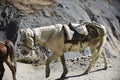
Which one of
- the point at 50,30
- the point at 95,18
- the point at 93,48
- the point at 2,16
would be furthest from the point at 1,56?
the point at 95,18

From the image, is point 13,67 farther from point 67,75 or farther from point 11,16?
point 11,16

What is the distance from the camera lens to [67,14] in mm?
17547

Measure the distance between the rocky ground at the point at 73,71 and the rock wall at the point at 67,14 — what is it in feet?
6.63

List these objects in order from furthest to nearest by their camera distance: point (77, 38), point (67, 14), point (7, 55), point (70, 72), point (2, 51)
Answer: point (67, 14)
point (70, 72)
point (77, 38)
point (7, 55)
point (2, 51)

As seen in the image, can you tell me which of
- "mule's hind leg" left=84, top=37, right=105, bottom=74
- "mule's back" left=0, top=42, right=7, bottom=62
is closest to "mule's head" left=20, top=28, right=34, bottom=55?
"mule's back" left=0, top=42, right=7, bottom=62

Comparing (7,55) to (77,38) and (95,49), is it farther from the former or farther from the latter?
(95,49)

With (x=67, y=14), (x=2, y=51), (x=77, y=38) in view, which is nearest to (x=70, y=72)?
(x=77, y=38)

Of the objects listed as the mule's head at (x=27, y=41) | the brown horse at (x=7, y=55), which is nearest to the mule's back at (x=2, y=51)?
the brown horse at (x=7, y=55)

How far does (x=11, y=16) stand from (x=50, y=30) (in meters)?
4.95

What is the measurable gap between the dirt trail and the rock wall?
2.21m

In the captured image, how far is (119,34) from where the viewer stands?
18.8 meters

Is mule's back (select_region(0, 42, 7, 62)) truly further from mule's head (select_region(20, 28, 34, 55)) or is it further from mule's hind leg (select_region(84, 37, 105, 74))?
mule's hind leg (select_region(84, 37, 105, 74))

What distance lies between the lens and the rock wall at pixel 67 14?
17.0 m

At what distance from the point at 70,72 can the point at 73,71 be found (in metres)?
0.16
